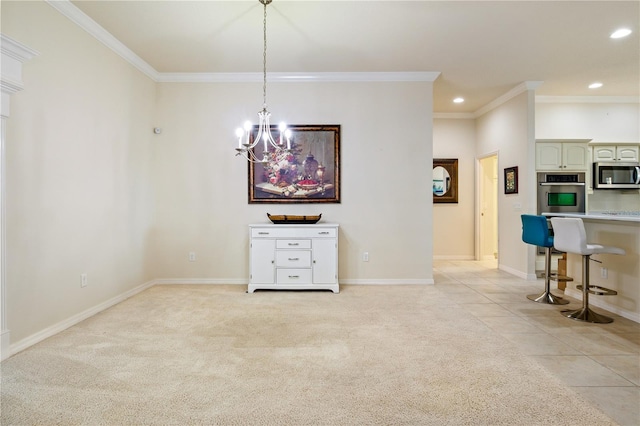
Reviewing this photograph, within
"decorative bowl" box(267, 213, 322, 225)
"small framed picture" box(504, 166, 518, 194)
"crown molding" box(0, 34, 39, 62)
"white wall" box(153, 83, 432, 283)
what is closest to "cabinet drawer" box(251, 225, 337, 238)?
"decorative bowl" box(267, 213, 322, 225)

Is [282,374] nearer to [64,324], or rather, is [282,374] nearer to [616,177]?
[64,324]

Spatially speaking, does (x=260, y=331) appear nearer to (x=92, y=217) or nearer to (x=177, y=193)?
(x=92, y=217)

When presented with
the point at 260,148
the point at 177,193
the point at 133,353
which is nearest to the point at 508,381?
the point at 133,353

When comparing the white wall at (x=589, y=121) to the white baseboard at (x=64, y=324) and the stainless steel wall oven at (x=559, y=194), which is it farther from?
the white baseboard at (x=64, y=324)

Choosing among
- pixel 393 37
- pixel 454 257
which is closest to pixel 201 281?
pixel 393 37

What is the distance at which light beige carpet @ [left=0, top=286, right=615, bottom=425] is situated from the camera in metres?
1.74

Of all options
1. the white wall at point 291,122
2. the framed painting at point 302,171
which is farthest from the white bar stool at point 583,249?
the framed painting at point 302,171

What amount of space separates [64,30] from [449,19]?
140 inches

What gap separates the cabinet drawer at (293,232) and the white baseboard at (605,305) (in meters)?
2.98

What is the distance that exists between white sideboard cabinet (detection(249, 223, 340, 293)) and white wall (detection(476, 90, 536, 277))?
9.90 feet

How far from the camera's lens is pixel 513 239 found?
17.4 feet

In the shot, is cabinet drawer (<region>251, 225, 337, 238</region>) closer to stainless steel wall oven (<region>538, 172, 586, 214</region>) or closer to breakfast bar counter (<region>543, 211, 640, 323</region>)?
breakfast bar counter (<region>543, 211, 640, 323</region>)

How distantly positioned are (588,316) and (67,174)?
5.08m

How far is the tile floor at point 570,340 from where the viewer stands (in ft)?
6.43
